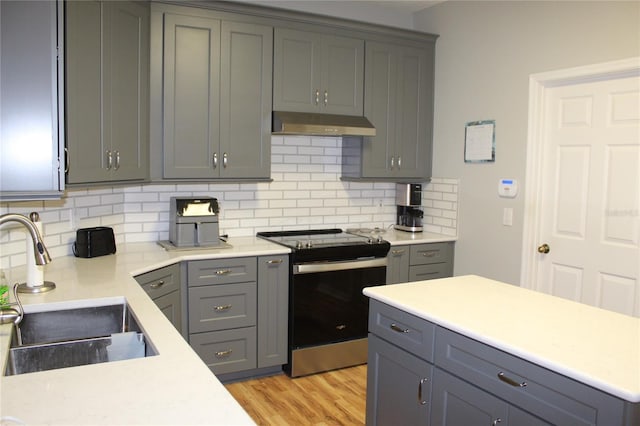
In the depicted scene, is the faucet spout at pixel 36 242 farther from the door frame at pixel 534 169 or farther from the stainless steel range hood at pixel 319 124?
the door frame at pixel 534 169

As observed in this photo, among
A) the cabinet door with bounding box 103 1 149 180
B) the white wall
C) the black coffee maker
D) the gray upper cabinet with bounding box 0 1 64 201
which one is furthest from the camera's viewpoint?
the black coffee maker

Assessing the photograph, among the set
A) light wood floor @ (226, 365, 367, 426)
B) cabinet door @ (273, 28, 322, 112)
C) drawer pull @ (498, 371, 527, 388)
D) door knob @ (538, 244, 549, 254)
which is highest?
cabinet door @ (273, 28, 322, 112)

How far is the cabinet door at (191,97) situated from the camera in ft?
11.7

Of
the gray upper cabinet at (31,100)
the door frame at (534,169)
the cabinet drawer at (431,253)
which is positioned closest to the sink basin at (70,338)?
the gray upper cabinet at (31,100)

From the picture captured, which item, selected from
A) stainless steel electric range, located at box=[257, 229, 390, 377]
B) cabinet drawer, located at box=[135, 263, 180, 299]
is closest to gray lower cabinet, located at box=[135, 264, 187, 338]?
cabinet drawer, located at box=[135, 263, 180, 299]

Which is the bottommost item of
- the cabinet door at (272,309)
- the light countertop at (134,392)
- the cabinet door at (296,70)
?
the cabinet door at (272,309)

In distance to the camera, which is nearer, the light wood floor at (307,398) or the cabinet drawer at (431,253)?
the light wood floor at (307,398)

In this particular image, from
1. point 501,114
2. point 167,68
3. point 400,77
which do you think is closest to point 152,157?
point 167,68

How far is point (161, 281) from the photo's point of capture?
320cm

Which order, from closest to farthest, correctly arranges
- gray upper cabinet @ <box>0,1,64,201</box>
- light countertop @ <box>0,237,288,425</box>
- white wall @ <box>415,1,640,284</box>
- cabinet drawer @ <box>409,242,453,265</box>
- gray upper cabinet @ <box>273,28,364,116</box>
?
light countertop @ <box>0,237,288,425</box> < gray upper cabinet @ <box>0,1,64,201</box> < white wall @ <box>415,1,640,284</box> < gray upper cabinet @ <box>273,28,364,116</box> < cabinet drawer @ <box>409,242,453,265</box>

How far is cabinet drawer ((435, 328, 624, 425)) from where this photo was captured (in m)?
1.58

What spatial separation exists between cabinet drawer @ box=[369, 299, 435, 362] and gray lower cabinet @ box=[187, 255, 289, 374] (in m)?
1.29

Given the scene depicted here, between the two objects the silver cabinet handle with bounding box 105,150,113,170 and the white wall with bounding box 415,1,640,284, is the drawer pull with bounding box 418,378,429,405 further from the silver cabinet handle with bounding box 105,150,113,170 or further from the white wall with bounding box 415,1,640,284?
the silver cabinet handle with bounding box 105,150,113,170

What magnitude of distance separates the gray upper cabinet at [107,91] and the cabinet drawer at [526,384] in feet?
6.46
